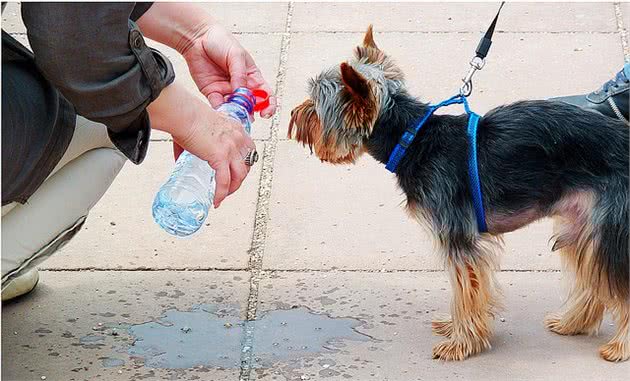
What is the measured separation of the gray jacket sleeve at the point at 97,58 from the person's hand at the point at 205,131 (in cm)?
14

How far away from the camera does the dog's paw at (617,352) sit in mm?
3938

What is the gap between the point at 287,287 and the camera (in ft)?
14.6

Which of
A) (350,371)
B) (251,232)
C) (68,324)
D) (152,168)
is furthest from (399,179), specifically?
(152,168)

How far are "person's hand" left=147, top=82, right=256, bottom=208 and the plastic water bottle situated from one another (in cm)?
32

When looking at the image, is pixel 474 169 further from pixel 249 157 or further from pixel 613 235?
pixel 249 157

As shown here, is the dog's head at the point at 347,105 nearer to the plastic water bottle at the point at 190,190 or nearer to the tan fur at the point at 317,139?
the tan fur at the point at 317,139

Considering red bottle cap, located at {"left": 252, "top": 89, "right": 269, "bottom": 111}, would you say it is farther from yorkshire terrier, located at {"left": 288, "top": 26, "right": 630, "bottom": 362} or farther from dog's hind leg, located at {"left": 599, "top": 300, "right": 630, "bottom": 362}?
dog's hind leg, located at {"left": 599, "top": 300, "right": 630, "bottom": 362}

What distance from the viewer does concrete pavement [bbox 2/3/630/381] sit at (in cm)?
400

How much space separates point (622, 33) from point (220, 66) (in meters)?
3.01

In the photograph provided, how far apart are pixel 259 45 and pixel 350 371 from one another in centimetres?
294

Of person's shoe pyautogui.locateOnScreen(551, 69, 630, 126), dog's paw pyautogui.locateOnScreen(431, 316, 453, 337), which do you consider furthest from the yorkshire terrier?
person's shoe pyautogui.locateOnScreen(551, 69, 630, 126)

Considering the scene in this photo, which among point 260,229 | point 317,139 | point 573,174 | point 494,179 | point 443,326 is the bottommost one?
point 260,229

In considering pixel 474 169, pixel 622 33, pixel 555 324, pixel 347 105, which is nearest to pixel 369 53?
pixel 347 105

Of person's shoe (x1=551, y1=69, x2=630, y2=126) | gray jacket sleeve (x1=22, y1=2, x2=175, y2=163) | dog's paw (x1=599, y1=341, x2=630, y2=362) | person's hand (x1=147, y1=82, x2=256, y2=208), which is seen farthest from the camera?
person's shoe (x1=551, y1=69, x2=630, y2=126)
